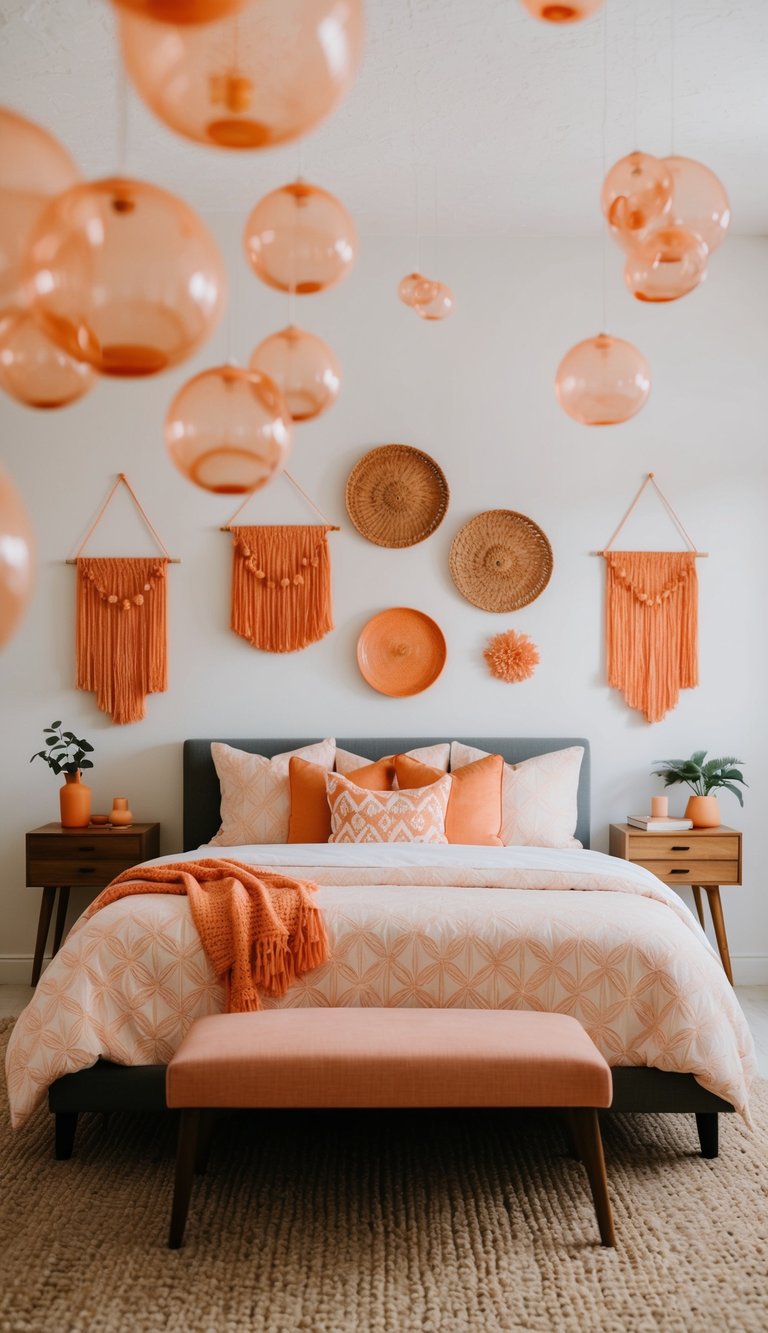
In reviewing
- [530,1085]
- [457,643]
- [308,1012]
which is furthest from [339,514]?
[530,1085]

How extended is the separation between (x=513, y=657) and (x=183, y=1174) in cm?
292

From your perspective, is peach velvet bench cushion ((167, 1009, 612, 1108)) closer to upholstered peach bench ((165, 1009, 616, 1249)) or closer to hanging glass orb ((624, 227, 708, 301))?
upholstered peach bench ((165, 1009, 616, 1249))

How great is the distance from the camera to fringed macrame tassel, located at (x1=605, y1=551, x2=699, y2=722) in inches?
189

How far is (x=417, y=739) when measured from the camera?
479 centimetres

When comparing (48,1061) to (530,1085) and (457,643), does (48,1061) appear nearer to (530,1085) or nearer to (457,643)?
(530,1085)

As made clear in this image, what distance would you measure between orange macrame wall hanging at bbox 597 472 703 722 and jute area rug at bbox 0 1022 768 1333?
7.01 feet

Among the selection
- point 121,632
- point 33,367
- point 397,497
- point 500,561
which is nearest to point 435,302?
point 397,497

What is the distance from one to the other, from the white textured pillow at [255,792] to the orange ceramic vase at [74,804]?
57 centimetres

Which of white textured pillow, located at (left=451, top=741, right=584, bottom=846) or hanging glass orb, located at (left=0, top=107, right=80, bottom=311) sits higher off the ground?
hanging glass orb, located at (left=0, top=107, right=80, bottom=311)

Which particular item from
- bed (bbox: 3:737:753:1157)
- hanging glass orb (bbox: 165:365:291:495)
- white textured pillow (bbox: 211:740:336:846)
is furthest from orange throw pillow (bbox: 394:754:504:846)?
hanging glass orb (bbox: 165:365:291:495)

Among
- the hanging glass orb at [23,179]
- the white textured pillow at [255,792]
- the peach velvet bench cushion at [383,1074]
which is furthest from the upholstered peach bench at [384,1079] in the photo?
the white textured pillow at [255,792]

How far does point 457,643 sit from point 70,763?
1783mm

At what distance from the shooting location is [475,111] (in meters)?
3.79

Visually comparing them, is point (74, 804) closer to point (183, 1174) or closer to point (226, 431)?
point (183, 1174)
